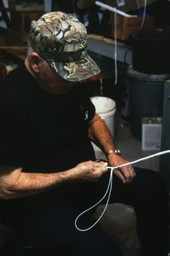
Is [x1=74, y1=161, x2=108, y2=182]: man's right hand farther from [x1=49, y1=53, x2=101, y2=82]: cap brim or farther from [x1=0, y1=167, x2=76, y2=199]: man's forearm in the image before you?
[x1=49, y1=53, x2=101, y2=82]: cap brim

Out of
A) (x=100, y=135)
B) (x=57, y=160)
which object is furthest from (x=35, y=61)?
(x=100, y=135)

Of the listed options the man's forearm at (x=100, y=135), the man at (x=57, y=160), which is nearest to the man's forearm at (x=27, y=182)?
the man at (x=57, y=160)

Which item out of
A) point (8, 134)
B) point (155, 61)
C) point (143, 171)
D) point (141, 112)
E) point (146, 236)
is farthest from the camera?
point (141, 112)

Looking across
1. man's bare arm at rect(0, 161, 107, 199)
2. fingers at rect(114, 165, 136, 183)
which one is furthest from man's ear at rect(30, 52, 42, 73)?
fingers at rect(114, 165, 136, 183)

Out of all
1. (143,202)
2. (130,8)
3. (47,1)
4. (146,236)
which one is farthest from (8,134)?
(47,1)

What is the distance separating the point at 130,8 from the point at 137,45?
600mm

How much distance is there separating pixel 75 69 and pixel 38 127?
32 centimetres

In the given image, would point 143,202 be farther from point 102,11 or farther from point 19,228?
point 102,11

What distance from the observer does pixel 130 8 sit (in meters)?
3.31

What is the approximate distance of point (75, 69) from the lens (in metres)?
1.39

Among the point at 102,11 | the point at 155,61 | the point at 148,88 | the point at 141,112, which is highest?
the point at 102,11

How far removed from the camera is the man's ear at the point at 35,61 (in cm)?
137

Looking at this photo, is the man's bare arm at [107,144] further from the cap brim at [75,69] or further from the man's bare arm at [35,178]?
the cap brim at [75,69]

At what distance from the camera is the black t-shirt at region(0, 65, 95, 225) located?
1.36 metres
